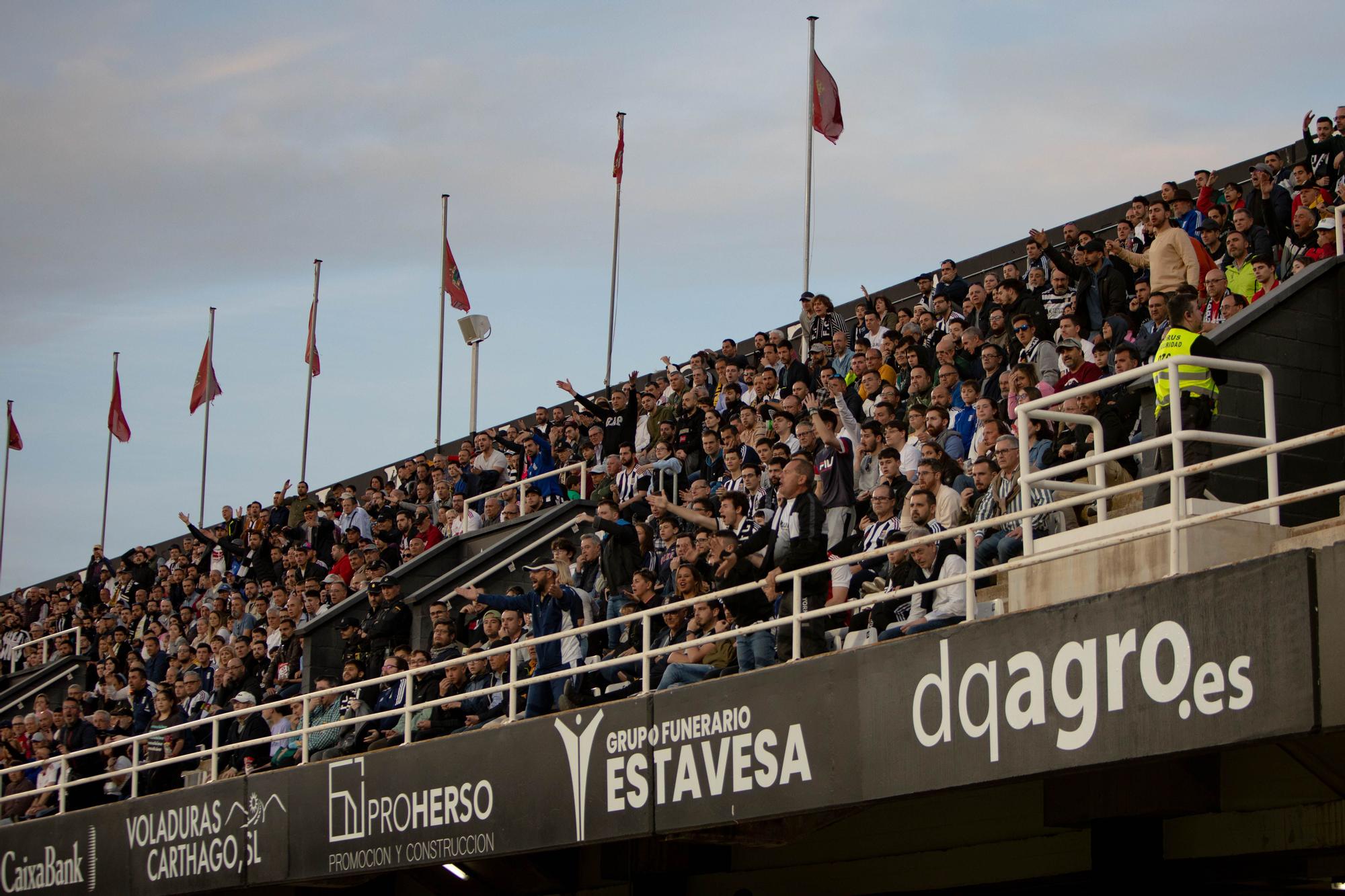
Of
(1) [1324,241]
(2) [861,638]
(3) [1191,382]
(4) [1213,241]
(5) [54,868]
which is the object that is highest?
(4) [1213,241]

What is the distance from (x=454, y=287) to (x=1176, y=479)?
2443cm

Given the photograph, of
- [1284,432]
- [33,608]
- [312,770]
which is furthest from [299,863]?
[33,608]

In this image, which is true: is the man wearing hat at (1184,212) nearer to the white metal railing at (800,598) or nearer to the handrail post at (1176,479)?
the white metal railing at (800,598)

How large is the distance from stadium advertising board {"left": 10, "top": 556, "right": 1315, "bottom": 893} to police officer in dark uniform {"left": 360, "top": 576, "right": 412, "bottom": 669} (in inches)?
119

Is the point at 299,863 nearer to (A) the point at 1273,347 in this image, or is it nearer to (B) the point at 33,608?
(A) the point at 1273,347

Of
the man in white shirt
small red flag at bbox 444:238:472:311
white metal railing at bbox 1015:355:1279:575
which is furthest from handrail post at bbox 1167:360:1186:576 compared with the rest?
small red flag at bbox 444:238:472:311

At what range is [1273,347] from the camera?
12812mm

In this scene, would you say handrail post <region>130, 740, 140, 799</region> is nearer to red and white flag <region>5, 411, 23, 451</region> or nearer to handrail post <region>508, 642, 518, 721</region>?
handrail post <region>508, 642, 518, 721</region>

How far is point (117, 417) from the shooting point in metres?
39.7

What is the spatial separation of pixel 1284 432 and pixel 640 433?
1025 centimetres

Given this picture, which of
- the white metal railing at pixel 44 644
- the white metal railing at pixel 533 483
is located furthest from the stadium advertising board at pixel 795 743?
the white metal railing at pixel 44 644

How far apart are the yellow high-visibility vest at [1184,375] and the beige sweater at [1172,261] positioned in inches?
121

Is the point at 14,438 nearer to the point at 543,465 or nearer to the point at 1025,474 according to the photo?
the point at 543,465

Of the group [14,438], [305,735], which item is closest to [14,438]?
[14,438]
